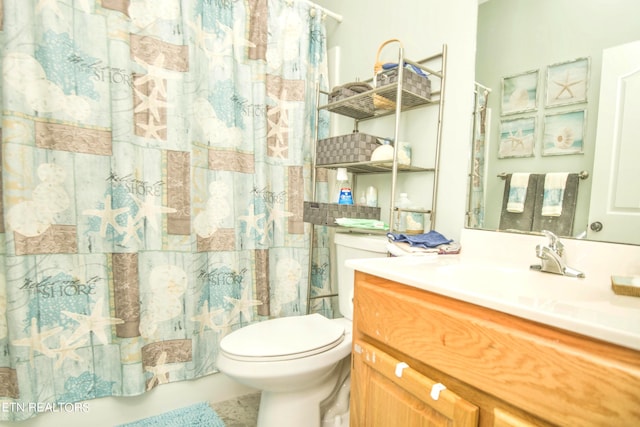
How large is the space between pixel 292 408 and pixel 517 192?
1.09 metres

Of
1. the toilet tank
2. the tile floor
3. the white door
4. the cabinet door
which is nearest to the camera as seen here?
the cabinet door

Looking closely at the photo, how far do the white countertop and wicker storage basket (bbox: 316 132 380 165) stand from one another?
0.54m

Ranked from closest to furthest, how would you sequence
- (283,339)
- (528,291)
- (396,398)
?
(396,398), (528,291), (283,339)

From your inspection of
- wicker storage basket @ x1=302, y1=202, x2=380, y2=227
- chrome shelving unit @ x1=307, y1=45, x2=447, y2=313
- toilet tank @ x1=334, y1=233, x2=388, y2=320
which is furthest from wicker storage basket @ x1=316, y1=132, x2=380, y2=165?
toilet tank @ x1=334, y1=233, x2=388, y2=320

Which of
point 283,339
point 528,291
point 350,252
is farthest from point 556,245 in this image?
point 283,339

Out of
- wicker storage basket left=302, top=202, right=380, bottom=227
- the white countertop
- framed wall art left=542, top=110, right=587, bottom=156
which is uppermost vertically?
framed wall art left=542, top=110, right=587, bottom=156

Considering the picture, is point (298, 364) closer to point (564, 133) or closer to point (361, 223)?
point (361, 223)

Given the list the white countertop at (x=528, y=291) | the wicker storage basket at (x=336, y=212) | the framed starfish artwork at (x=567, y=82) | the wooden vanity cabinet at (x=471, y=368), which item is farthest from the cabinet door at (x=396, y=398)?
the framed starfish artwork at (x=567, y=82)

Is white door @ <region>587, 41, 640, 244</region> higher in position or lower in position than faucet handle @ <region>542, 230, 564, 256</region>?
higher

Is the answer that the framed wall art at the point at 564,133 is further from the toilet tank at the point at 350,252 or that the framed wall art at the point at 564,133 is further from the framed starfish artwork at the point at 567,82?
the toilet tank at the point at 350,252

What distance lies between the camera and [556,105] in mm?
934

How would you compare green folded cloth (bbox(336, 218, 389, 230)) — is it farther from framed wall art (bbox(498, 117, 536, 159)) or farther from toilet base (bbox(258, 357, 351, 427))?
toilet base (bbox(258, 357, 351, 427))

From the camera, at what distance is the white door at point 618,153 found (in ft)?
2.59

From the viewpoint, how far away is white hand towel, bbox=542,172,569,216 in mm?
921
